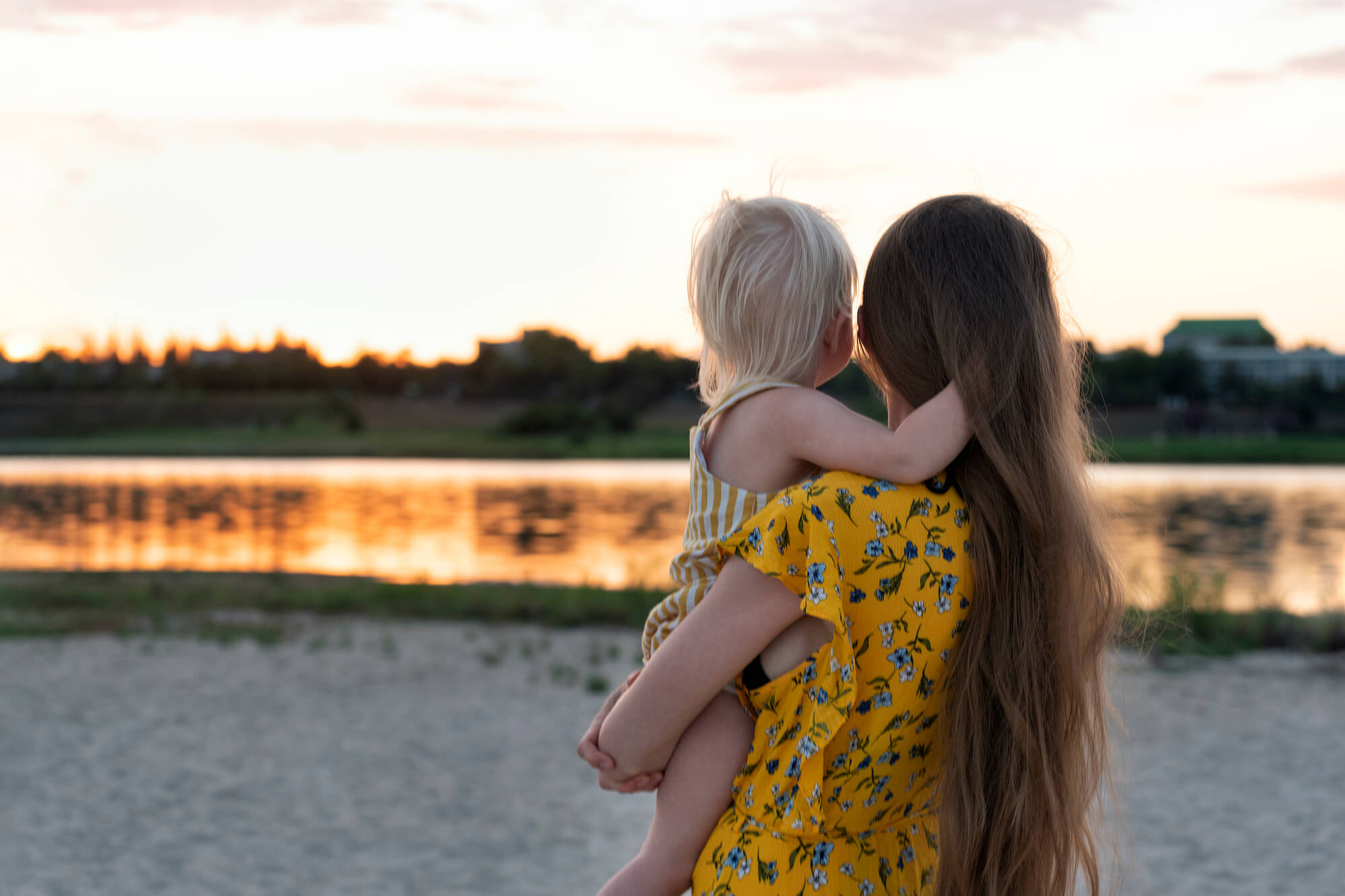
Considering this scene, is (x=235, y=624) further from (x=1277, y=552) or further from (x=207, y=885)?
(x=1277, y=552)

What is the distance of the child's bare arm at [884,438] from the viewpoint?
4.64ft

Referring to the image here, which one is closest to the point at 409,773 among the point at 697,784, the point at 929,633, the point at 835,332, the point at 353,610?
the point at 697,784

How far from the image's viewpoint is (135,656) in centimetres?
1054

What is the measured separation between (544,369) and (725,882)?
6611 centimetres

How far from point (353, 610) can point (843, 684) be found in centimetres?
1264

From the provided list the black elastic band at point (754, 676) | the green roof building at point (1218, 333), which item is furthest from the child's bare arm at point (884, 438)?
the green roof building at point (1218, 333)

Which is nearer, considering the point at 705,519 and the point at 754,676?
the point at 754,676

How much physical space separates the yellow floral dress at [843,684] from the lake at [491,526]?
0.37 m

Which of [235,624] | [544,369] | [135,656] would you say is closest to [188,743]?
[135,656]

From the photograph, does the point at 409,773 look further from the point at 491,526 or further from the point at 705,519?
the point at 491,526

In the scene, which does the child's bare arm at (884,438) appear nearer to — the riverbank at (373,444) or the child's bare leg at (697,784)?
the child's bare leg at (697,784)

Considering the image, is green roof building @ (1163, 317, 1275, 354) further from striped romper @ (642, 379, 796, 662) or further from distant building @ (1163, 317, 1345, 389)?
striped romper @ (642, 379, 796, 662)

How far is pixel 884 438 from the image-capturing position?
1408 millimetres

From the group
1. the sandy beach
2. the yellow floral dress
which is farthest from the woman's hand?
the sandy beach
